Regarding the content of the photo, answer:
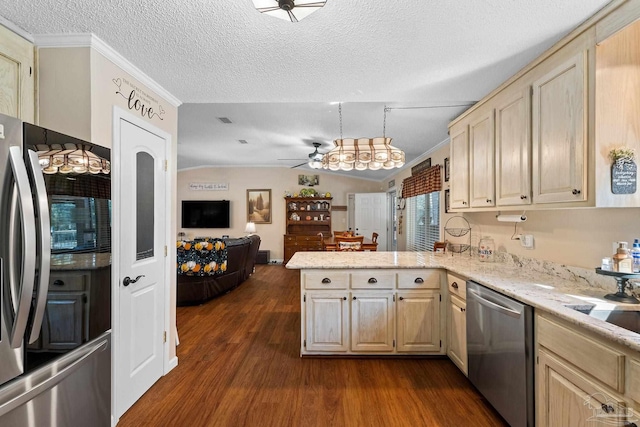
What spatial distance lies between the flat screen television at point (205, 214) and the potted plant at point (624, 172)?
7.78m

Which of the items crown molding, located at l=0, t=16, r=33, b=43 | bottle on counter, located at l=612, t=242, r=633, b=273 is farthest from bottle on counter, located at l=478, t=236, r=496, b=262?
crown molding, located at l=0, t=16, r=33, b=43

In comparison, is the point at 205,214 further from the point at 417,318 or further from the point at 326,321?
the point at 417,318

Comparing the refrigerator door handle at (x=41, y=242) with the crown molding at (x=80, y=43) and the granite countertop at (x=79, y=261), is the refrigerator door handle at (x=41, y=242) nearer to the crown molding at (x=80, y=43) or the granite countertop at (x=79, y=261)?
the granite countertop at (x=79, y=261)

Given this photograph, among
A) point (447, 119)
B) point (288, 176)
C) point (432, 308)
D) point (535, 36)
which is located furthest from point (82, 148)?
point (288, 176)

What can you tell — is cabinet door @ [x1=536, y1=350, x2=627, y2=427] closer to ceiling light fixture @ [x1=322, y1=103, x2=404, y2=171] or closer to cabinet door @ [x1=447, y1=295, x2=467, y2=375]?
cabinet door @ [x1=447, y1=295, x2=467, y2=375]

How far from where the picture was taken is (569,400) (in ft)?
4.47

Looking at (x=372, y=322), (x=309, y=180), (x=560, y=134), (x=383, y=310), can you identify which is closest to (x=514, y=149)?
(x=560, y=134)

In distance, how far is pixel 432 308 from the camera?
2.62m

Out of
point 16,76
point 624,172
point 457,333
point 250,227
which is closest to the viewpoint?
point 624,172

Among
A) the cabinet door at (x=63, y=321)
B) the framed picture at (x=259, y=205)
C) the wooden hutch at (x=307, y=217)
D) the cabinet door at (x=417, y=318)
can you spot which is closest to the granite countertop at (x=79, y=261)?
the cabinet door at (x=63, y=321)

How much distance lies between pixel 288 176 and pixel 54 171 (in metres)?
7.08

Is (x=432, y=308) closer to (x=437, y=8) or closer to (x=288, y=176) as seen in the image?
(x=437, y=8)

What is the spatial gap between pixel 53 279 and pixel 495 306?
2361 millimetres

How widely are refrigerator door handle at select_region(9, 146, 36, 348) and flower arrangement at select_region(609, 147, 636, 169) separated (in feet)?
8.70
